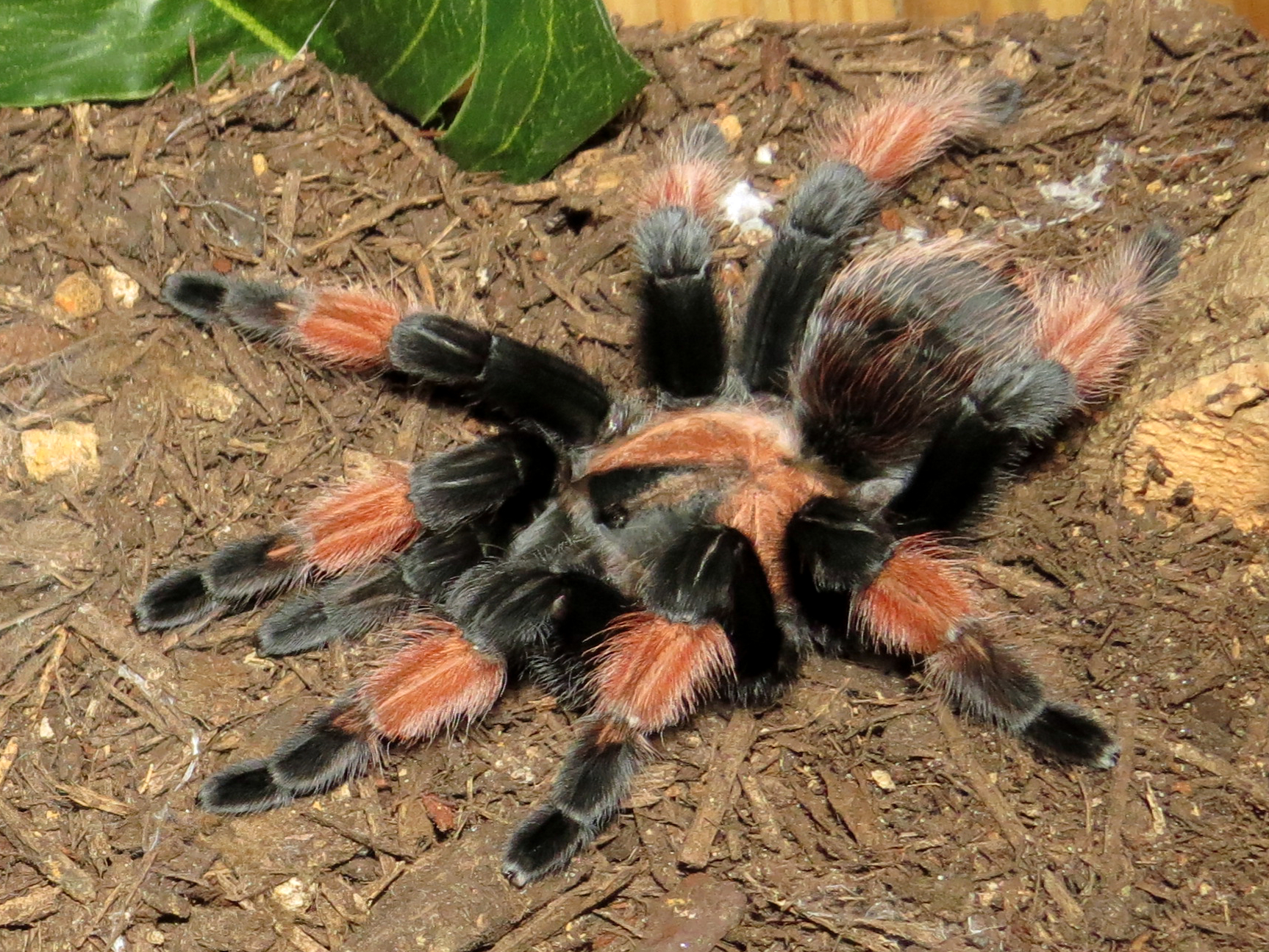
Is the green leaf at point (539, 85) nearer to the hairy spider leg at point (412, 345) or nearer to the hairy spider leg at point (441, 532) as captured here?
the hairy spider leg at point (412, 345)

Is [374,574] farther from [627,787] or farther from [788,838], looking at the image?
[788,838]

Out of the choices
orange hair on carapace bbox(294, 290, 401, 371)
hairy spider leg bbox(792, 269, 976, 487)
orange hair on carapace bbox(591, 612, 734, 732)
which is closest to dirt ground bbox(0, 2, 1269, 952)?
orange hair on carapace bbox(294, 290, 401, 371)

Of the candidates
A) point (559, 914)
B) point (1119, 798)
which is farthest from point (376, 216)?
point (1119, 798)

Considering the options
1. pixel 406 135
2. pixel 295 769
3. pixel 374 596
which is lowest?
pixel 295 769

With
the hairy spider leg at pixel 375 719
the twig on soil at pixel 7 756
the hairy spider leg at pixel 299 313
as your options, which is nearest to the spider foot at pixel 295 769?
the hairy spider leg at pixel 375 719

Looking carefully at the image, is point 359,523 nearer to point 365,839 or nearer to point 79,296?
point 365,839
